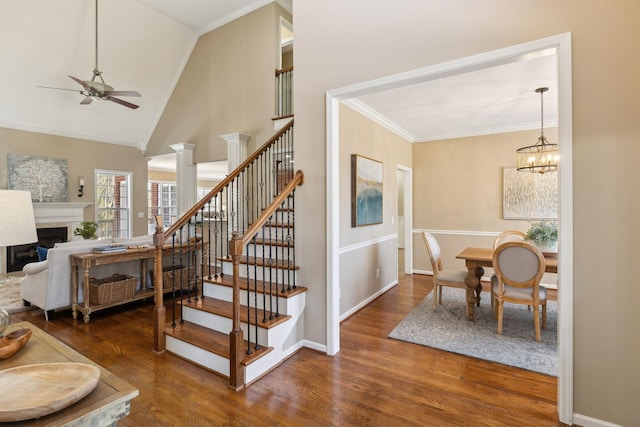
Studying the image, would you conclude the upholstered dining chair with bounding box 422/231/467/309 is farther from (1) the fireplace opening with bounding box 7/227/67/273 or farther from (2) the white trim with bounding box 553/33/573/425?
(1) the fireplace opening with bounding box 7/227/67/273

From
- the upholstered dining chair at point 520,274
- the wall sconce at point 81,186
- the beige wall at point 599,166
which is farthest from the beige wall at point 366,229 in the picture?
the wall sconce at point 81,186

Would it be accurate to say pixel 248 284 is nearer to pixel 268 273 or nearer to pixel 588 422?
pixel 268 273

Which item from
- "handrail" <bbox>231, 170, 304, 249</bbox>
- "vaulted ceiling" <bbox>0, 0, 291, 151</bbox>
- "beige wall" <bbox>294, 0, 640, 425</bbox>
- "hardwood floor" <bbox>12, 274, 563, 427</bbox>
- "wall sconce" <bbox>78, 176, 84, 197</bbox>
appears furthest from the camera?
"wall sconce" <bbox>78, 176, 84, 197</bbox>

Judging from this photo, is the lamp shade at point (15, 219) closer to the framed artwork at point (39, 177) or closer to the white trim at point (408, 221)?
the white trim at point (408, 221)

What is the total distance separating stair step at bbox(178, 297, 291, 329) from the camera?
102 inches

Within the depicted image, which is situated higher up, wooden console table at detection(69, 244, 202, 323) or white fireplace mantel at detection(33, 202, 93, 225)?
white fireplace mantel at detection(33, 202, 93, 225)

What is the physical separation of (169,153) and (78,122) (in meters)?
1.90

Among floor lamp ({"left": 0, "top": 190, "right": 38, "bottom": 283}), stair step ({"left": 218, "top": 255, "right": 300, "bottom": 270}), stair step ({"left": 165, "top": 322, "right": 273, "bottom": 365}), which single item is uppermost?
floor lamp ({"left": 0, "top": 190, "right": 38, "bottom": 283})

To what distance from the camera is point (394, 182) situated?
5.39 metres

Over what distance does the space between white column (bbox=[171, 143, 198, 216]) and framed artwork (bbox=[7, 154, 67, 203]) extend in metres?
2.58

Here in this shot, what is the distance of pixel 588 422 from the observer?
1849mm

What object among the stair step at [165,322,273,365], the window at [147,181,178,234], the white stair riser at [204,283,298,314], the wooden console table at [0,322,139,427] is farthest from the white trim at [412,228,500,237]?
the window at [147,181,178,234]

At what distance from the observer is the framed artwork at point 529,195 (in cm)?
508

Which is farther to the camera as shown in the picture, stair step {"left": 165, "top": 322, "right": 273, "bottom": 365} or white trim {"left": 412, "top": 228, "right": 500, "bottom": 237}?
white trim {"left": 412, "top": 228, "right": 500, "bottom": 237}
